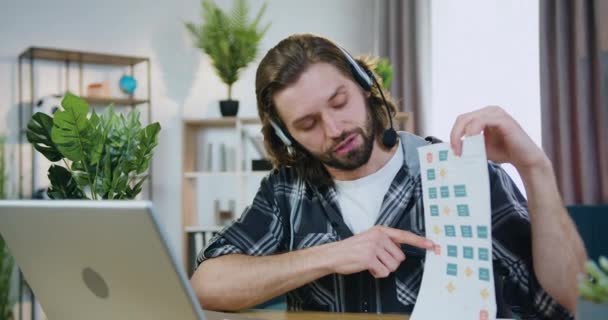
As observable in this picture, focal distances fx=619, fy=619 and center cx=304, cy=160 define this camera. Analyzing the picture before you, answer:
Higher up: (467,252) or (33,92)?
(33,92)

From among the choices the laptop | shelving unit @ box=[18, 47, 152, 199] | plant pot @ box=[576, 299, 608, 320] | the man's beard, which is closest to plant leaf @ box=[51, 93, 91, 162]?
the laptop

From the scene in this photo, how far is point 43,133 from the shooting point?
1268mm

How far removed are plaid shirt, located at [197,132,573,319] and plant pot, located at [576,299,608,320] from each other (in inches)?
28.2

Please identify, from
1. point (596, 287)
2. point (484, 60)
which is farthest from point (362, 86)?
point (484, 60)

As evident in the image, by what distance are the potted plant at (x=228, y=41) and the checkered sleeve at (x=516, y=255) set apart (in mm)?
2921

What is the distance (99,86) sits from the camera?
3973 millimetres

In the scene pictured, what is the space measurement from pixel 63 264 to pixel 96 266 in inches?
3.5

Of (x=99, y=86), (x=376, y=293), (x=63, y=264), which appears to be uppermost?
(x=99, y=86)

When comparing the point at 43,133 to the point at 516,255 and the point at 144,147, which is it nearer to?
the point at 144,147

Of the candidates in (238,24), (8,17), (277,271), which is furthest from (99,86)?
(277,271)

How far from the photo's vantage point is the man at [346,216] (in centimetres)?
117

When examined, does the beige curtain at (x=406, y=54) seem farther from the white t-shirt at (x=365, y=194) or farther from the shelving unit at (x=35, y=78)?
the white t-shirt at (x=365, y=194)

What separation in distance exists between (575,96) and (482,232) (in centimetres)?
243

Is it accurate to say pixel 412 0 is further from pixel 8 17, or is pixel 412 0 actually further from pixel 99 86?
pixel 8 17
